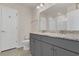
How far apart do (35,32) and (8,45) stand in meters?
0.60

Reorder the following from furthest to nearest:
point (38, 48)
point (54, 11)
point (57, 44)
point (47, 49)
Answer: point (54, 11) < point (38, 48) < point (47, 49) < point (57, 44)

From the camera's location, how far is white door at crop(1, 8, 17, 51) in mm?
2320

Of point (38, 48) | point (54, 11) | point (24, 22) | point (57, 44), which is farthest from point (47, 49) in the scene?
point (54, 11)

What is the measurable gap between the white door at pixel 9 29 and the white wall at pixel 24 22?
95 mm

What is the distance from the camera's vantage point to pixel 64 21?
2.42 meters

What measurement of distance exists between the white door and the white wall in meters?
0.09

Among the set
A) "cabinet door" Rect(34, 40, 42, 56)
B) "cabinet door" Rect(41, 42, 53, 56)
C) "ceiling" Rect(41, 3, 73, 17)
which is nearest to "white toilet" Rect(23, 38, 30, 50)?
"cabinet door" Rect(34, 40, 42, 56)

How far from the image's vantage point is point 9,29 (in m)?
2.43

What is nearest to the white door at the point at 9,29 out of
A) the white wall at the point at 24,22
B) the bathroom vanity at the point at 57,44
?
the white wall at the point at 24,22

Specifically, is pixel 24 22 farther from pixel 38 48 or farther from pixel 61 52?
pixel 61 52

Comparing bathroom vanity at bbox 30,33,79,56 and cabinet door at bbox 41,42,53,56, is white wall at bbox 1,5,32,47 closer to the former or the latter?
bathroom vanity at bbox 30,33,79,56

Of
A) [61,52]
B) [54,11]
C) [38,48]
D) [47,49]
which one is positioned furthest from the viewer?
[54,11]

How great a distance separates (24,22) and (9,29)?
12.9 inches

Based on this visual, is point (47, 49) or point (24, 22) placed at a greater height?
point (24, 22)
